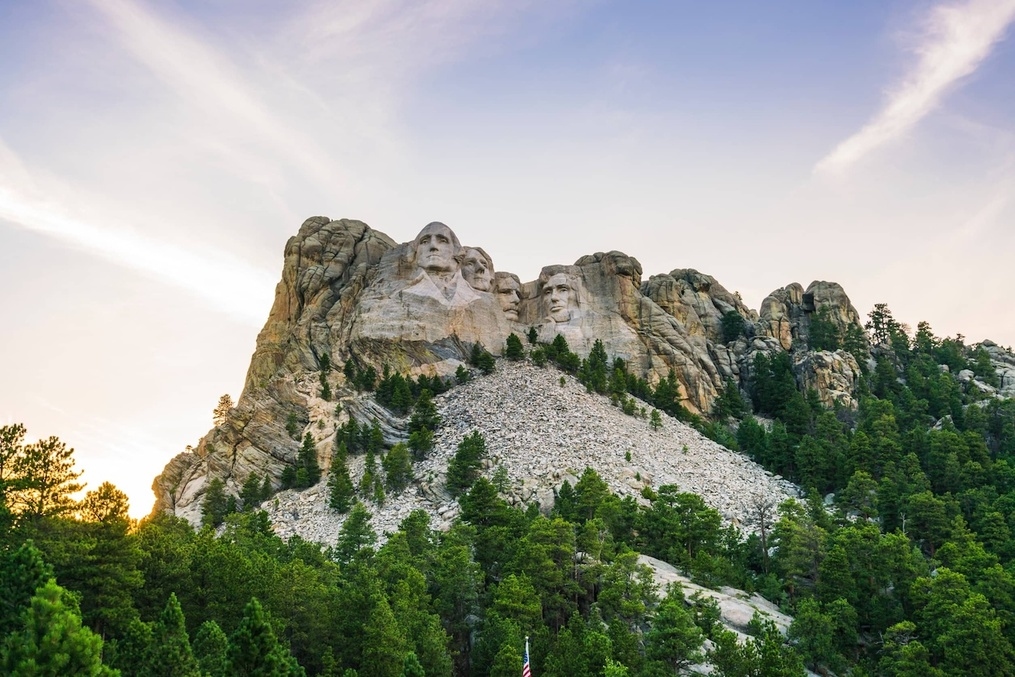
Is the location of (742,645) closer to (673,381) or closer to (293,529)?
(293,529)

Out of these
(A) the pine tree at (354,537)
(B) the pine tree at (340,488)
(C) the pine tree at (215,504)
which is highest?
(B) the pine tree at (340,488)

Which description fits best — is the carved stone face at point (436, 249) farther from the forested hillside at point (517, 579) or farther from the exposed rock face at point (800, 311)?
A: the exposed rock face at point (800, 311)

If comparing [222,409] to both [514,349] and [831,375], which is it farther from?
[831,375]

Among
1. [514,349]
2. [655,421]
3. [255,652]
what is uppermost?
[514,349]

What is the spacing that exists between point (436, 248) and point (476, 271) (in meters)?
6.74

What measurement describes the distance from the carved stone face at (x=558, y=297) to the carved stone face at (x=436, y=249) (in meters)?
12.9

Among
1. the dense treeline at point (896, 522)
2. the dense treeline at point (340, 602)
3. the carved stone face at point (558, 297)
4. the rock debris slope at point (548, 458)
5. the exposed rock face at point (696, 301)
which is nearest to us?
the dense treeline at point (340, 602)

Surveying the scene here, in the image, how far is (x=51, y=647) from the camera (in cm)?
2694

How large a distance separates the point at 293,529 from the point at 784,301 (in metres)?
80.8

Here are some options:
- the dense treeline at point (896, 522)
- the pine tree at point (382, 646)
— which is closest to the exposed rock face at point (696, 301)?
the dense treeline at point (896, 522)

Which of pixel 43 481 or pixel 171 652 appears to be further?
pixel 43 481

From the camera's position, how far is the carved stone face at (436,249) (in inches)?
4134

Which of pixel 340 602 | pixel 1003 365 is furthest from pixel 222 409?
pixel 1003 365

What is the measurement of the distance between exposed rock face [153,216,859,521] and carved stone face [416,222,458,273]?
167 mm
